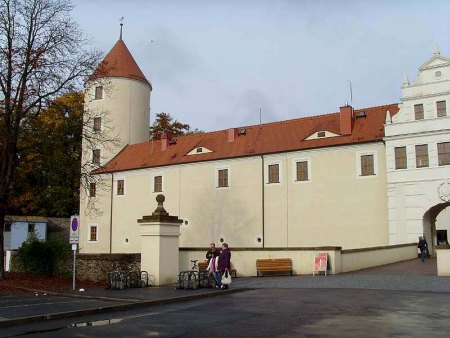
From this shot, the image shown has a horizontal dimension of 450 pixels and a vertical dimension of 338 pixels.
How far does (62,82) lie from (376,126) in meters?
22.1

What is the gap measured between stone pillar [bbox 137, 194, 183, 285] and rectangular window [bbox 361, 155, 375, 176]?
61.7ft

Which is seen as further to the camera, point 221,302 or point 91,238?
point 91,238

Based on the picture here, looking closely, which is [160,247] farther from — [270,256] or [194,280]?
[270,256]

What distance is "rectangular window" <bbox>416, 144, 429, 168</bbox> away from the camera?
3253cm

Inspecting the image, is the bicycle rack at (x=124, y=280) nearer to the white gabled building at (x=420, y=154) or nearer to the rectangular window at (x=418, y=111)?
the white gabled building at (x=420, y=154)

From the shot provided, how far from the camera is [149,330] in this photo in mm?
9812

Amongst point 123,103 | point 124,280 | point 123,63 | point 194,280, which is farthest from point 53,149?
point 123,63

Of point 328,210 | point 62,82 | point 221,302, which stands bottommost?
point 221,302

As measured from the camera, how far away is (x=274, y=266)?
78.3ft

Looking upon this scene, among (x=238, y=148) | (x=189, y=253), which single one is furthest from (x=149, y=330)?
(x=238, y=148)

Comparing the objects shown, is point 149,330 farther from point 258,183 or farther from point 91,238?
point 91,238

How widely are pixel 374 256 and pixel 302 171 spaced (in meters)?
12.0

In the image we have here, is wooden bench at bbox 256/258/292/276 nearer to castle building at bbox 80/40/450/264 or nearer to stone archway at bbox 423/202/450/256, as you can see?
castle building at bbox 80/40/450/264

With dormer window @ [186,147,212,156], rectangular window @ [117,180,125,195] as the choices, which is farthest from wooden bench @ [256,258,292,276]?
rectangular window @ [117,180,125,195]
